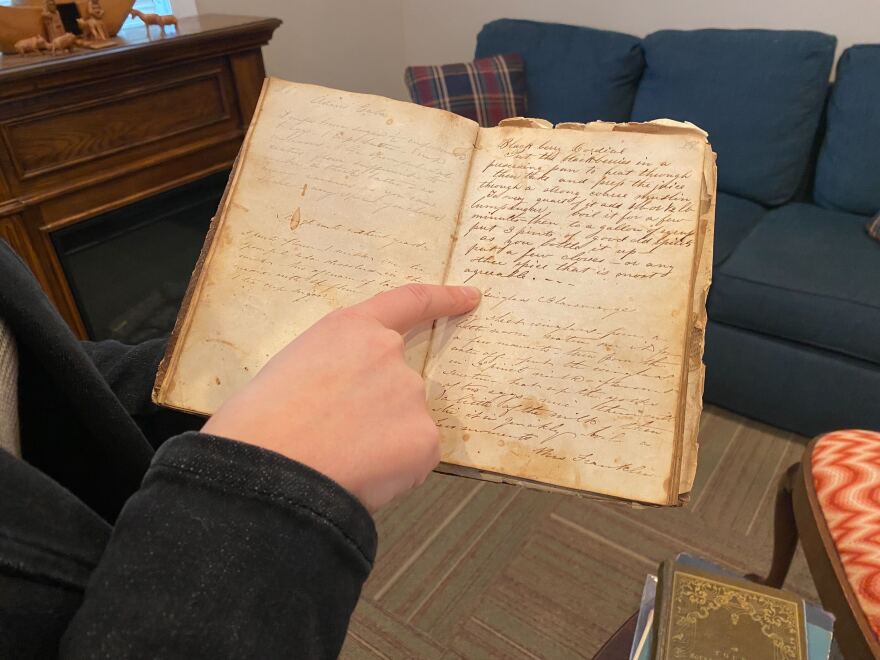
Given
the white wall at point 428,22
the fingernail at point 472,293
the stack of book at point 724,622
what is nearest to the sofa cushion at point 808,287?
the white wall at point 428,22

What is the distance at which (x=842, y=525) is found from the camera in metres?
0.91

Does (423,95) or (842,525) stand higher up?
(423,95)

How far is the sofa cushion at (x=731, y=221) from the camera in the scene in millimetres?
1593

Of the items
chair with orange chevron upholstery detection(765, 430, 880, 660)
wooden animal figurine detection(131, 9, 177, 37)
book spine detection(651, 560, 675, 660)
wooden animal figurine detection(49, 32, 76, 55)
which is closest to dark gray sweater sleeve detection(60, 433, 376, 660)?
book spine detection(651, 560, 675, 660)

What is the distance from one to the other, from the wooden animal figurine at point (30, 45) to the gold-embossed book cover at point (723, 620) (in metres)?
1.65

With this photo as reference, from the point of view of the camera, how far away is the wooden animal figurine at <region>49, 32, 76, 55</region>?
4.51 feet

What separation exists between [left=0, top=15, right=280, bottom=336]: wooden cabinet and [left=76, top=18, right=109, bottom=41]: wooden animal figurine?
61 millimetres

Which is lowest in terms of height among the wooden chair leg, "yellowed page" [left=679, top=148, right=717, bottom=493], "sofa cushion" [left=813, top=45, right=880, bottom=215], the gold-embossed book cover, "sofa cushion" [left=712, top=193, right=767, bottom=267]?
the wooden chair leg

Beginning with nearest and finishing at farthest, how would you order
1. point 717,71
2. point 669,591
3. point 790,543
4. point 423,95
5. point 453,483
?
point 669,591 < point 790,543 < point 453,483 < point 717,71 < point 423,95

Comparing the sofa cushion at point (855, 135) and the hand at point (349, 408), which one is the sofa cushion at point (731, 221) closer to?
the sofa cushion at point (855, 135)

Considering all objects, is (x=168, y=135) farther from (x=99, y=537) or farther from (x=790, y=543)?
(x=790, y=543)

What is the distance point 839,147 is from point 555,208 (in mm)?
1620

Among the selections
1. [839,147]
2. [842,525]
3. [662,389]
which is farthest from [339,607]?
[839,147]

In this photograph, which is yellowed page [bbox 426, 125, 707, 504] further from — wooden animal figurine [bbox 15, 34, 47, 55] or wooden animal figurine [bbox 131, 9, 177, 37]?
wooden animal figurine [bbox 131, 9, 177, 37]
